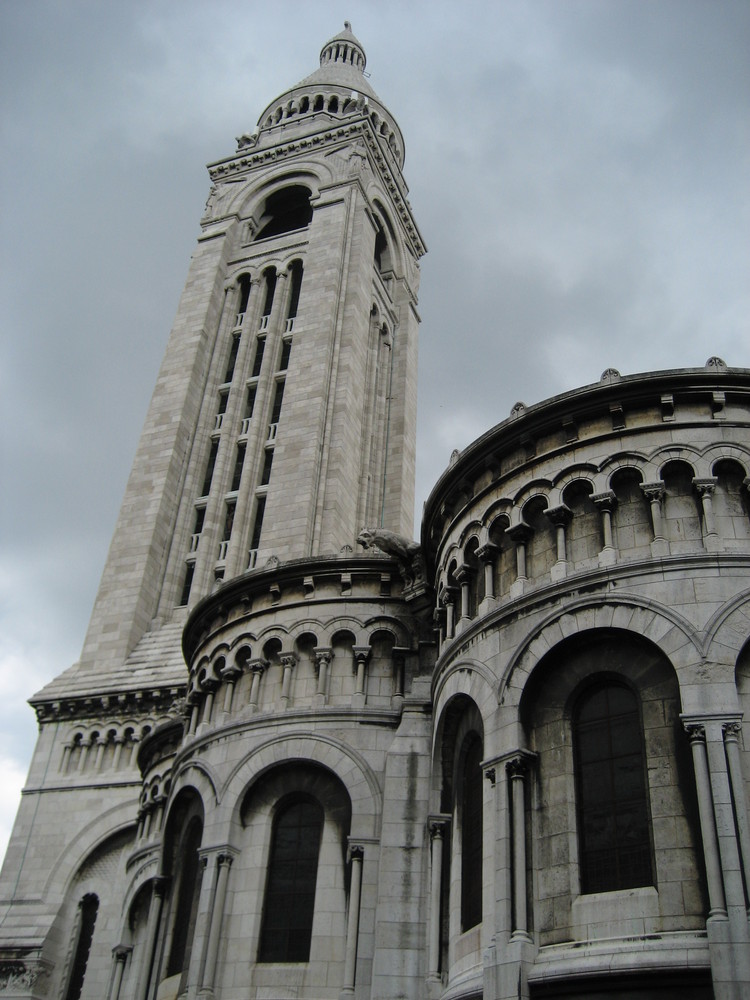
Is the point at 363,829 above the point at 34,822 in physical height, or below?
below

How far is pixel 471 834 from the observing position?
19.6 meters

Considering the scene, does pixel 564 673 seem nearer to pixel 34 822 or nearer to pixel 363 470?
pixel 34 822

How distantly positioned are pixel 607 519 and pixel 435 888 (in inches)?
312

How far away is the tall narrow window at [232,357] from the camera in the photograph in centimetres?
5631

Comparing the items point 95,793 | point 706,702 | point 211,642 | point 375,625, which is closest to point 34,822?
point 95,793

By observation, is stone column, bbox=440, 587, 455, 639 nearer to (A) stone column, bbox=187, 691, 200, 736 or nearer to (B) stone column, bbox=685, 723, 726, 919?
(B) stone column, bbox=685, 723, 726, 919

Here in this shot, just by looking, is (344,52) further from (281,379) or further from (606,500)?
(606,500)

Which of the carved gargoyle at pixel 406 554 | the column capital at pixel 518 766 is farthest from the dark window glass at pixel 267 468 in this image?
the column capital at pixel 518 766

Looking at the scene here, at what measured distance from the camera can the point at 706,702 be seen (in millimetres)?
16344

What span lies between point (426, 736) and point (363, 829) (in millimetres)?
2533

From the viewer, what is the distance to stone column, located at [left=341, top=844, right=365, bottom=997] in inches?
823

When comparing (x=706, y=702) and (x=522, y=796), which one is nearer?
(x=706, y=702)

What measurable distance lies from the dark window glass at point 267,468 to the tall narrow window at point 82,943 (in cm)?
2072

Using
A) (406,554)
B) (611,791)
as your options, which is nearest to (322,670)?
(406,554)
